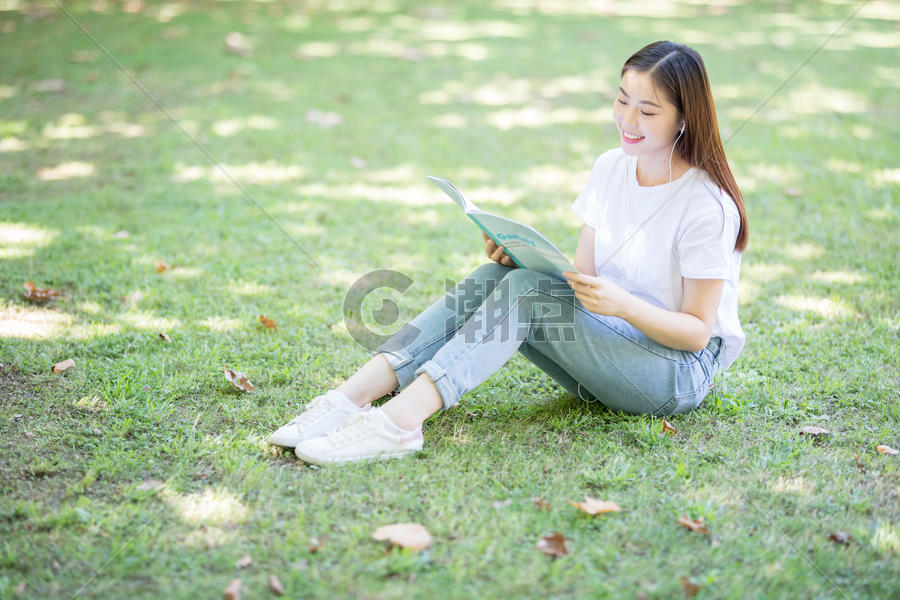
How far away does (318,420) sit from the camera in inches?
98.7

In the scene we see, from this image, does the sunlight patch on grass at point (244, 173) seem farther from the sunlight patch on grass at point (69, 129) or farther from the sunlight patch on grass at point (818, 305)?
the sunlight patch on grass at point (818, 305)

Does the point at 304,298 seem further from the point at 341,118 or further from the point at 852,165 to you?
the point at 852,165

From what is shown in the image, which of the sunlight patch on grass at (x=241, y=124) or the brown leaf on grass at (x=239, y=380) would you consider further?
the sunlight patch on grass at (x=241, y=124)

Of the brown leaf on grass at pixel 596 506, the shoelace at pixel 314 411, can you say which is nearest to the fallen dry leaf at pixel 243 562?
the shoelace at pixel 314 411

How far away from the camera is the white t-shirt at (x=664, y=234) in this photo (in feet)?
7.90

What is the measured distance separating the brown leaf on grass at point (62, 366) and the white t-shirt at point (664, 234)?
6.75 feet

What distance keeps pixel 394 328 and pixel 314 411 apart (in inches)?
41.1

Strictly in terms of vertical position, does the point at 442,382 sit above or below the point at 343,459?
above

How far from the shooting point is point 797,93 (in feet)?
22.2

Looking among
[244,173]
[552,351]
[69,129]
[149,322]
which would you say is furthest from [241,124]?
[552,351]

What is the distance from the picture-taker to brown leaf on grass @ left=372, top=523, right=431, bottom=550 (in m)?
2.05

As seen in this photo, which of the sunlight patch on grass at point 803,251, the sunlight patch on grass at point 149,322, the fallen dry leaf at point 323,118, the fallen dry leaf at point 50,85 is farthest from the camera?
the fallen dry leaf at point 50,85

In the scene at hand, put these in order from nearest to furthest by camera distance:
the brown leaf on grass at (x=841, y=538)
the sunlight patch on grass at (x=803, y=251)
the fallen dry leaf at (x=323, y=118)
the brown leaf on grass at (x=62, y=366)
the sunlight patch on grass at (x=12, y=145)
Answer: the brown leaf on grass at (x=841, y=538)
the brown leaf on grass at (x=62, y=366)
the sunlight patch on grass at (x=803, y=251)
the sunlight patch on grass at (x=12, y=145)
the fallen dry leaf at (x=323, y=118)

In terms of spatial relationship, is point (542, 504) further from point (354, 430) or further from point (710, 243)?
point (710, 243)
